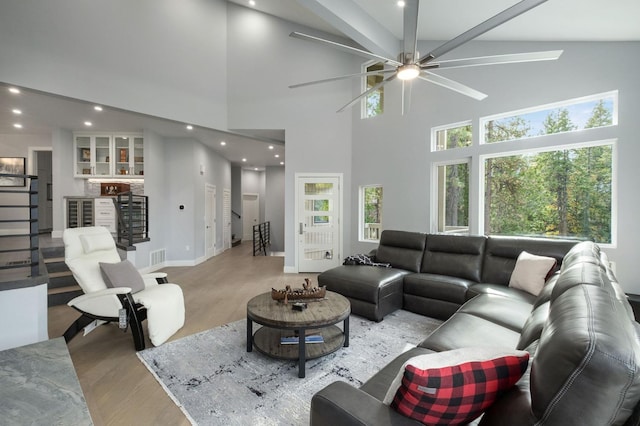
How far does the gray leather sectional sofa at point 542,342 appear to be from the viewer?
27.0 inches

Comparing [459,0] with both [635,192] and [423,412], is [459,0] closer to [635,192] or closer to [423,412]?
[635,192]

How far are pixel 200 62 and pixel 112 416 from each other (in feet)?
18.7

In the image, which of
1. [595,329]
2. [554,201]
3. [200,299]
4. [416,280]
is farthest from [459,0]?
[200,299]

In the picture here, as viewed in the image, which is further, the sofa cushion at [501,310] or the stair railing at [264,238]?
the stair railing at [264,238]

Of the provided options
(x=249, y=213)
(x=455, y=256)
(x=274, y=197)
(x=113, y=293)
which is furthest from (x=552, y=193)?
(x=249, y=213)

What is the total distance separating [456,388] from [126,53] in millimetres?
6075

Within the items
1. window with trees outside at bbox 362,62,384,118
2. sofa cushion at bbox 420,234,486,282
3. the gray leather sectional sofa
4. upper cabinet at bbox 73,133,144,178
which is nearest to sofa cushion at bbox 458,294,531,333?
the gray leather sectional sofa

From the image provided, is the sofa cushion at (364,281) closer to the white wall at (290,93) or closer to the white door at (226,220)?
the white wall at (290,93)

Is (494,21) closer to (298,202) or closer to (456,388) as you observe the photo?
(456,388)

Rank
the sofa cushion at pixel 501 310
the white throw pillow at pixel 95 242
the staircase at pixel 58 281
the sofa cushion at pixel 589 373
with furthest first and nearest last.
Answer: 1. the staircase at pixel 58 281
2. the white throw pillow at pixel 95 242
3. the sofa cushion at pixel 501 310
4. the sofa cushion at pixel 589 373

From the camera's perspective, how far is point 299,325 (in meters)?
2.29

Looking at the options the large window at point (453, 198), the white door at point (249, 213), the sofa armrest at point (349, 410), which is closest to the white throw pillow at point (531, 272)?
the large window at point (453, 198)

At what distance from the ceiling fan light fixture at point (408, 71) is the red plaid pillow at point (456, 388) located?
8.16 ft

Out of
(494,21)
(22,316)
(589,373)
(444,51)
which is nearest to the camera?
(589,373)
